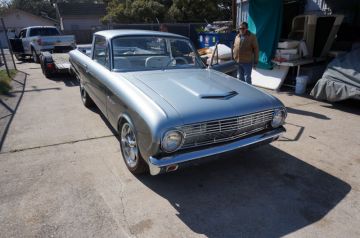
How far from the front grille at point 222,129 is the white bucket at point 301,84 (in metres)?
4.84

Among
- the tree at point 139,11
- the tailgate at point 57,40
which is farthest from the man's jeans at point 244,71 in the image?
the tree at point 139,11

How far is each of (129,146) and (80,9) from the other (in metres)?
41.9

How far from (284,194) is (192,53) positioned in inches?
104

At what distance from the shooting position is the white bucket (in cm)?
777

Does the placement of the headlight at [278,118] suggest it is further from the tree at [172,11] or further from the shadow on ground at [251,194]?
the tree at [172,11]

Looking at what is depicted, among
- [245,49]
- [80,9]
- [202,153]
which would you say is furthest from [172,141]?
[80,9]

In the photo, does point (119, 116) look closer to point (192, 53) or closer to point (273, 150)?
point (192, 53)

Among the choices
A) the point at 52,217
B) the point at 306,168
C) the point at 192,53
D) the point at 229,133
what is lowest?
the point at 306,168

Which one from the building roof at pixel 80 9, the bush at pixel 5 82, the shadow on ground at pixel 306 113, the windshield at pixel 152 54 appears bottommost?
the shadow on ground at pixel 306 113

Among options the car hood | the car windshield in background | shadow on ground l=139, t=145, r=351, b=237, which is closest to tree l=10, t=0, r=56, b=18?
the car windshield in background

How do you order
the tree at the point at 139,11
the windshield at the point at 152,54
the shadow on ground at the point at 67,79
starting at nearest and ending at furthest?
the windshield at the point at 152,54, the shadow on ground at the point at 67,79, the tree at the point at 139,11

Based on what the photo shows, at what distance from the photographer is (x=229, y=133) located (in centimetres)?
321

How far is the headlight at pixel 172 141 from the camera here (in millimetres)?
2816

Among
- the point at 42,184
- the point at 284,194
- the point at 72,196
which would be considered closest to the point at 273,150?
the point at 284,194
